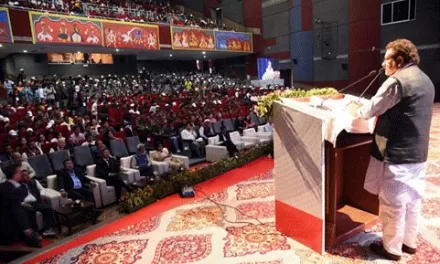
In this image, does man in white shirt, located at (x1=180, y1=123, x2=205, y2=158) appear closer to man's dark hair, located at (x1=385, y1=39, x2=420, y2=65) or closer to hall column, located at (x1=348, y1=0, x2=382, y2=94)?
man's dark hair, located at (x1=385, y1=39, x2=420, y2=65)

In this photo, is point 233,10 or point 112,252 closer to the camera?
point 112,252

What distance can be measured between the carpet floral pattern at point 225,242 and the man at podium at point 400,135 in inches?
15.2

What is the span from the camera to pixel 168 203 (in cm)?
403

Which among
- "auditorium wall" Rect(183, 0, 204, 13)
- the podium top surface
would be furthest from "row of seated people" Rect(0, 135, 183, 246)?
"auditorium wall" Rect(183, 0, 204, 13)

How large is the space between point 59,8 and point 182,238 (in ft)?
41.8

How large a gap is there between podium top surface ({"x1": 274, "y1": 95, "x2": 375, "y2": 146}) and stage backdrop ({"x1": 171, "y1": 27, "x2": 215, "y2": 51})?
1389 cm

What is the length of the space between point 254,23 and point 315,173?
2018cm

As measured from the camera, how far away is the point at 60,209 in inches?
161

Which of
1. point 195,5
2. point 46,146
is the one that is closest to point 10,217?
point 46,146

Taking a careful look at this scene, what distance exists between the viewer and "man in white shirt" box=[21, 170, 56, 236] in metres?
3.80

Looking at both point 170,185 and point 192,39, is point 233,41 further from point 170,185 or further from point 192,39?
point 170,185

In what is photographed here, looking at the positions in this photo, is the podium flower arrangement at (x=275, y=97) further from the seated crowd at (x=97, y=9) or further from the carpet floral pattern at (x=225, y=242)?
the seated crowd at (x=97, y=9)

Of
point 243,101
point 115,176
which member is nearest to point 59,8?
point 243,101

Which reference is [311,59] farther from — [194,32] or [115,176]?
[115,176]
